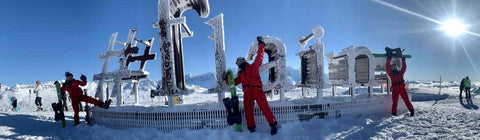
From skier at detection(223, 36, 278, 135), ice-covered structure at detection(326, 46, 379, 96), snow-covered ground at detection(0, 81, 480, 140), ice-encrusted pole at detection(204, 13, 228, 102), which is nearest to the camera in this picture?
snow-covered ground at detection(0, 81, 480, 140)

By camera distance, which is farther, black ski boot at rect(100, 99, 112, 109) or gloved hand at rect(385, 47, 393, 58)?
gloved hand at rect(385, 47, 393, 58)

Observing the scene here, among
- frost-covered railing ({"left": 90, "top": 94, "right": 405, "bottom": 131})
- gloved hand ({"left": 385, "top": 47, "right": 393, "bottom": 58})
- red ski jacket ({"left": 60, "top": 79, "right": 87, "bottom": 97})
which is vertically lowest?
frost-covered railing ({"left": 90, "top": 94, "right": 405, "bottom": 131})

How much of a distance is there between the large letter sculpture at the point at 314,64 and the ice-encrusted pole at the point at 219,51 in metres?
2.60

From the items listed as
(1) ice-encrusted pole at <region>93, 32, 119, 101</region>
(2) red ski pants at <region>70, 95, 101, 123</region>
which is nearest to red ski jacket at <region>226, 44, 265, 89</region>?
(1) ice-encrusted pole at <region>93, 32, 119, 101</region>

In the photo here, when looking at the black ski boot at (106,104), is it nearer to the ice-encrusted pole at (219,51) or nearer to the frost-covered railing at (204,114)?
the frost-covered railing at (204,114)

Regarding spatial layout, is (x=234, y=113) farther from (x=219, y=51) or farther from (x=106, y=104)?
(x=106, y=104)

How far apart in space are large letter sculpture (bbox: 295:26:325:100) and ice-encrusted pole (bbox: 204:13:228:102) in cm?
260

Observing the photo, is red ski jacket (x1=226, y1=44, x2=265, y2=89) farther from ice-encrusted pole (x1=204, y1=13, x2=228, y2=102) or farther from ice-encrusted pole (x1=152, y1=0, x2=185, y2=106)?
ice-encrusted pole (x1=152, y1=0, x2=185, y2=106)

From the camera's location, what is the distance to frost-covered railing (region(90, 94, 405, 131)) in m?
5.02

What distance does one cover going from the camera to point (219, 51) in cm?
534

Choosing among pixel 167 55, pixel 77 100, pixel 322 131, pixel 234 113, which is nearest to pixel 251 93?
pixel 234 113

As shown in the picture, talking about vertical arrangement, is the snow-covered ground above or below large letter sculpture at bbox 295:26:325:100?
below

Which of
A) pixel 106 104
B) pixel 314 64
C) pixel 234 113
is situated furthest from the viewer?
pixel 314 64

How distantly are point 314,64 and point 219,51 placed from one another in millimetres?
2929
